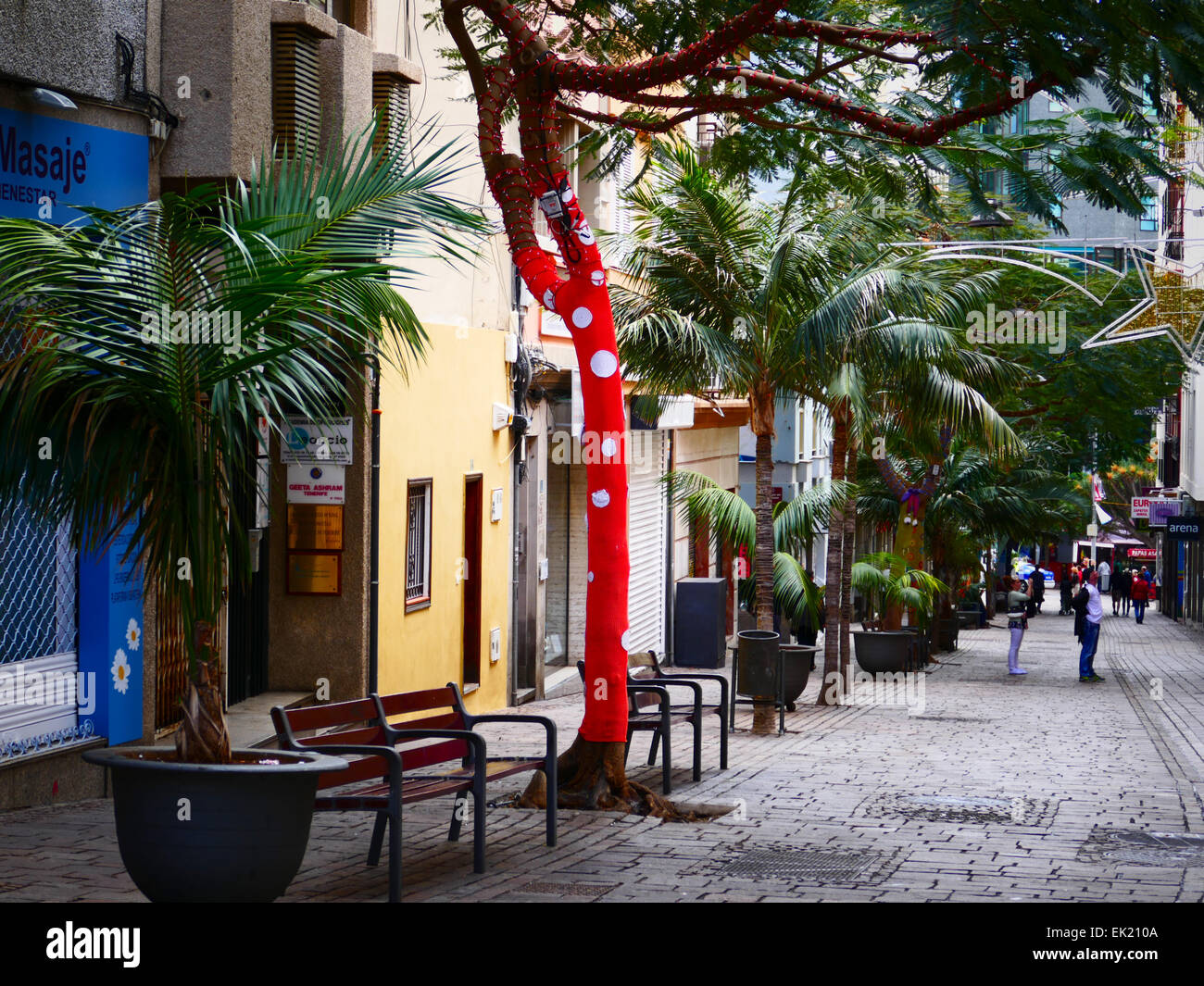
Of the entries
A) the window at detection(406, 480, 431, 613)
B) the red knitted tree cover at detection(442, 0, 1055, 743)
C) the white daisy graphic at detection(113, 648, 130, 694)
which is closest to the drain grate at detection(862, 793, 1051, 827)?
the red knitted tree cover at detection(442, 0, 1055, 743)

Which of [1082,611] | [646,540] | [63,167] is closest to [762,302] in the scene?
[63,167]

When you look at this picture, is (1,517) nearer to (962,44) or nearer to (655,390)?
(962,44)

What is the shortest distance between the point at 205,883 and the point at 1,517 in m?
3.66

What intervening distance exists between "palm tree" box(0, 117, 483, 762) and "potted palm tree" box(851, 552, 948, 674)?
18.5m

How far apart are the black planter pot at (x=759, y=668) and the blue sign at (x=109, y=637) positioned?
715cm

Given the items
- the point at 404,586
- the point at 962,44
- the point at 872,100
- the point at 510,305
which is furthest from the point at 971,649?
the point at 962,44

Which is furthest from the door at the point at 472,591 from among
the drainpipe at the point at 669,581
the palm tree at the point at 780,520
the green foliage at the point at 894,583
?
the drainpipe at the point at 669,581

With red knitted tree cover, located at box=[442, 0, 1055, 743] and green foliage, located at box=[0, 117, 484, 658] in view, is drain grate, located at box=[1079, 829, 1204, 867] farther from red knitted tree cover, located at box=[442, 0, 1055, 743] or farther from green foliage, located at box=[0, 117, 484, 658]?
green foliage, located at box=[0, 117, 484, 658]

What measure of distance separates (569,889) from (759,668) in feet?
28.0

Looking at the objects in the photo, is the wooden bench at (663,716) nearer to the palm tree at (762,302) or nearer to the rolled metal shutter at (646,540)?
the palm tree at (762,302)

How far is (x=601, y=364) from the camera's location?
31.1ft

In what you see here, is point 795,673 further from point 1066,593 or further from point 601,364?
point 1066,593

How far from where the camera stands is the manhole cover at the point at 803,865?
7523mm

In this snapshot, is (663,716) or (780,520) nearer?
(663,716)
